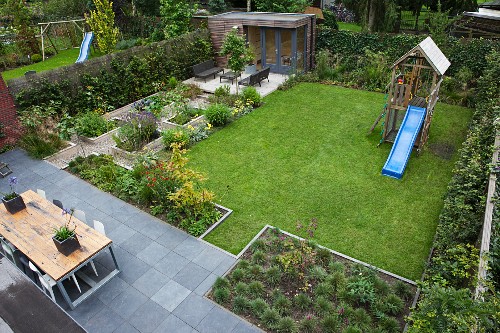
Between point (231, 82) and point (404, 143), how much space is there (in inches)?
349

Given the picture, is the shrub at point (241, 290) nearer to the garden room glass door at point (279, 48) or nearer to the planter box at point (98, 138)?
the planter box at point (98, 138)

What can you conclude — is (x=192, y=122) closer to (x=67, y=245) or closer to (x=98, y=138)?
(x=98, y=138)

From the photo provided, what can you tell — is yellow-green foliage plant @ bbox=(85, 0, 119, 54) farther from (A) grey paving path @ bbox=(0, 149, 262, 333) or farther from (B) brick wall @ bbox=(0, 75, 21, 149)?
(A) grey paving path @ bbox=(0, 149, 262, 333)

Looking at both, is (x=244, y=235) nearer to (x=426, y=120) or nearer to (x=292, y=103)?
(x=426, y=120)

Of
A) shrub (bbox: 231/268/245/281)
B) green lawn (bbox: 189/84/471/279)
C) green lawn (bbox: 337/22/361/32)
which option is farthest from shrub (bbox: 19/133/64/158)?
green lawn (bbox: 337/22/361/32)

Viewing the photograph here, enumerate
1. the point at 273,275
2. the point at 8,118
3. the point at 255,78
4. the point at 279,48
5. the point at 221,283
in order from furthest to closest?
the point at 279,48 → the point at 255,78 → the point at 8,118 → the point at 273,275 → the point at 221,283

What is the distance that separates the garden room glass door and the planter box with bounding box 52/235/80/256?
13148 millimetres

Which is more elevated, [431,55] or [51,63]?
[431,55]

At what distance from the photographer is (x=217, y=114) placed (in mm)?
11930

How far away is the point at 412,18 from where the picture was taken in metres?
29.5

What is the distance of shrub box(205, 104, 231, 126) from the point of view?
39.2 ft

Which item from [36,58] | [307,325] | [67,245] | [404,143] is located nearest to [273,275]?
[307,325]

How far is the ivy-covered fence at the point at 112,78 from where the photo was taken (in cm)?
1151

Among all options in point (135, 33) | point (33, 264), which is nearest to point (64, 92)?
point (33, 264)
